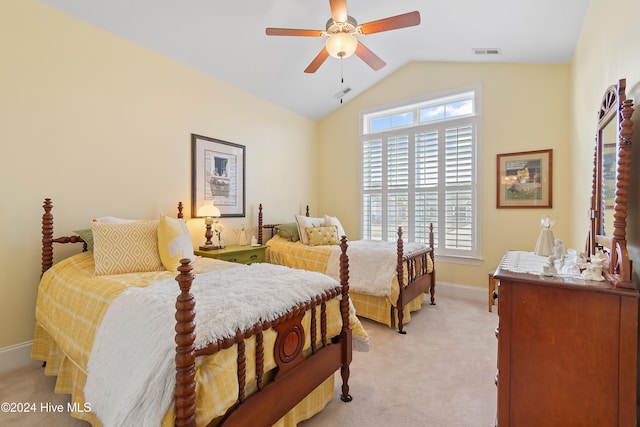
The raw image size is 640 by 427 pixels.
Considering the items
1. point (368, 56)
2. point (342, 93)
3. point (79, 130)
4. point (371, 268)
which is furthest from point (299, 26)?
point (371, 268)

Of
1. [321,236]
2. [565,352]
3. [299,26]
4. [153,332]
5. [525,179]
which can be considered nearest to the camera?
[153,332]

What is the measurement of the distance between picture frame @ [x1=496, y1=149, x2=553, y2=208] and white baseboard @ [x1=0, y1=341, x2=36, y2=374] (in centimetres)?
506

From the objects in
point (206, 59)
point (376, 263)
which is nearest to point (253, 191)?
point (206, 59)

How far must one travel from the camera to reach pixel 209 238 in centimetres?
346

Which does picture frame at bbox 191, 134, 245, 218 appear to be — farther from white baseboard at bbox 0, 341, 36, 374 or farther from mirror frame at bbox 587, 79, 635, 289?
mirror frame at bbox 587, 79, 635, 289

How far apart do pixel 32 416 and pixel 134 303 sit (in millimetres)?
1195

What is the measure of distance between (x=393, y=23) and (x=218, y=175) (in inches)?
103

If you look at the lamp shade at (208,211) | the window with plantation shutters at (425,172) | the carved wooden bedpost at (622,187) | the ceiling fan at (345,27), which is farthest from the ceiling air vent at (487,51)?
the lamp shade at (208,211)

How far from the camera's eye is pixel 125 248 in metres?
2.24

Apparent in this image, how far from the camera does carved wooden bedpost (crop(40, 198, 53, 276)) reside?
7.50 ft

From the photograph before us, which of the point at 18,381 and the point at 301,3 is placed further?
the point at 301,3

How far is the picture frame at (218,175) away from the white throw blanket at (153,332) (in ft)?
6.62

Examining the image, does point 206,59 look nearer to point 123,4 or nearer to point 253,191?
point 123,4

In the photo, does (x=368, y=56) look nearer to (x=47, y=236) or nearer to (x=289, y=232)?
(x=289, y=232)
